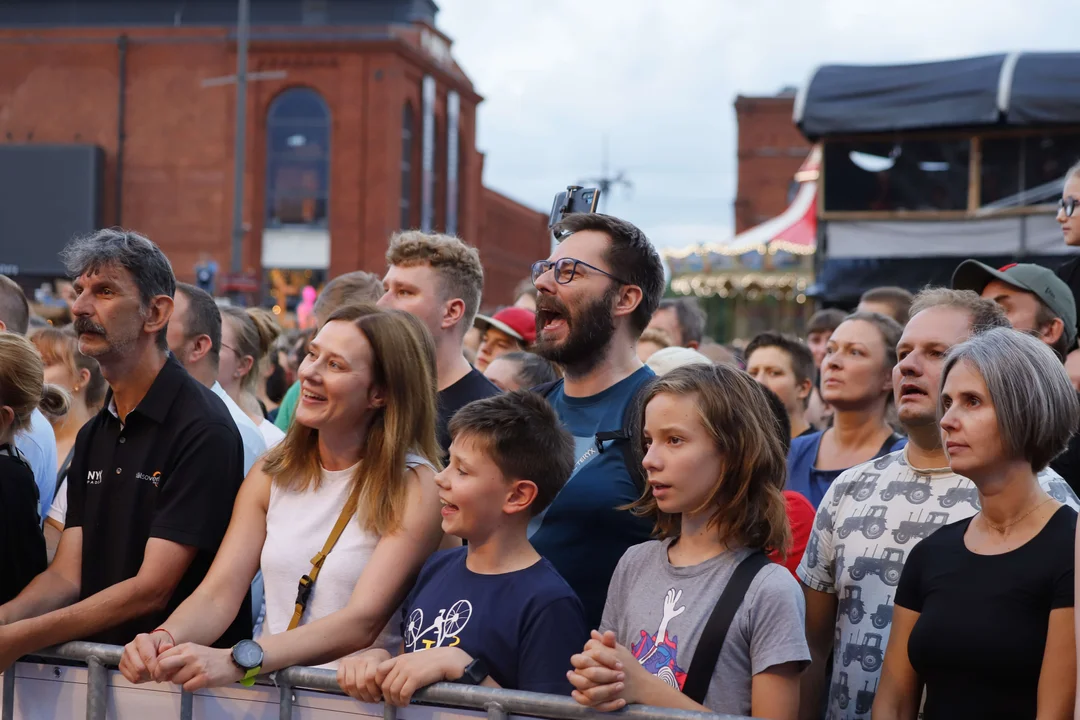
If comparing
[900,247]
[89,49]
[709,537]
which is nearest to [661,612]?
[709,537]

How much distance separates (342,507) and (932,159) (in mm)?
14192

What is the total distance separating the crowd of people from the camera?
306 centimetres

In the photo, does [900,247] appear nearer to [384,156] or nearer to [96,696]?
[96,696]

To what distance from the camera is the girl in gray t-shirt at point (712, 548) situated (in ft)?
10.1

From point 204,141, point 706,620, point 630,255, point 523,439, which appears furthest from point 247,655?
point 204,141

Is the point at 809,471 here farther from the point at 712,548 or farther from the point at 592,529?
the point at 712,548

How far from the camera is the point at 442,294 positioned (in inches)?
202

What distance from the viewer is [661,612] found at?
3262 mm

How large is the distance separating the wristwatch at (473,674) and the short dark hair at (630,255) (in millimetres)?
1355

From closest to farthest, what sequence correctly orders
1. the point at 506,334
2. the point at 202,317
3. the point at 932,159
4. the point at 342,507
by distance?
the point at 342,507
the point at 202,317
the point at 506,334
the point at 932,159

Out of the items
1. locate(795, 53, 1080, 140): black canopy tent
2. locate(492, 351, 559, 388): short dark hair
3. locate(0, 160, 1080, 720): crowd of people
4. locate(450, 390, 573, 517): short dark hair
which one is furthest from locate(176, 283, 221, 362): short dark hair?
locate(795, 53, 1080, 140): black canopy tent

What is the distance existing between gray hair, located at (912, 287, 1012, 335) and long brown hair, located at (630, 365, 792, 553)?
745 millimetres

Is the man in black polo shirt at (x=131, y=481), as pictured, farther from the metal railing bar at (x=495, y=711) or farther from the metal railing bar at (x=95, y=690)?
the metal railing bar at (x=495, y=711)

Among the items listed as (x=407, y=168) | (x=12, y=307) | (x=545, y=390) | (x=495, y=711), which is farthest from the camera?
(x=407, y=168)
